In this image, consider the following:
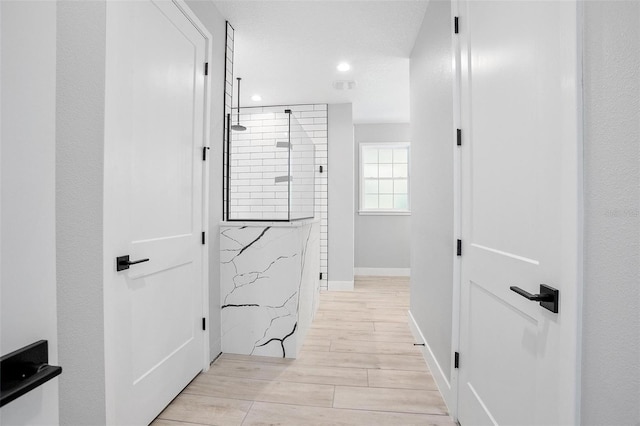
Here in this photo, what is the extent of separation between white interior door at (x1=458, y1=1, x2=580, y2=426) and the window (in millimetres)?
3946

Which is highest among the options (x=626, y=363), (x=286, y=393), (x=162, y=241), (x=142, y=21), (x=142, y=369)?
(x=142, y=21)

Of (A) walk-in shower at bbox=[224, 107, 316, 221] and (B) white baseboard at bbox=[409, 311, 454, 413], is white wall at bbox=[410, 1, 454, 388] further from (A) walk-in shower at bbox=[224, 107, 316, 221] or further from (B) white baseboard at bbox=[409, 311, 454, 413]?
(A) walk-in shower at bbox=[224, 107, 316, 221]

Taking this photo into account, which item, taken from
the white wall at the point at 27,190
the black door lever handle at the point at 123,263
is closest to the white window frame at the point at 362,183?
the black door lever handle at the point at 123,263

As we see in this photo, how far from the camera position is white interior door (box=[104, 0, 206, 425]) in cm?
131

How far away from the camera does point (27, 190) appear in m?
0.54

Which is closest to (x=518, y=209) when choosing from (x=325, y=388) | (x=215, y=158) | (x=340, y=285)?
(x=325, y=388)

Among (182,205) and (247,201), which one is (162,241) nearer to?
(182,205)

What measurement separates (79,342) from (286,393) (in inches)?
47.1

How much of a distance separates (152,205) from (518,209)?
65.0 inches

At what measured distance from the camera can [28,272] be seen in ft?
1.76

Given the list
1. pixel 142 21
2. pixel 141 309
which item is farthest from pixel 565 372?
pixel 142 21

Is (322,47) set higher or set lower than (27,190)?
higher

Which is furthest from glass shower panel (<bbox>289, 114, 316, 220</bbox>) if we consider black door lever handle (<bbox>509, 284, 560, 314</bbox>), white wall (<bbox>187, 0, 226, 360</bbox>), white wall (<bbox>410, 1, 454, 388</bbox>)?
black door lever handle (<bbox>509, 284, 560, 314</bbox>)

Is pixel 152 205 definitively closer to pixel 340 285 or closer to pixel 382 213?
pixel 340 285
